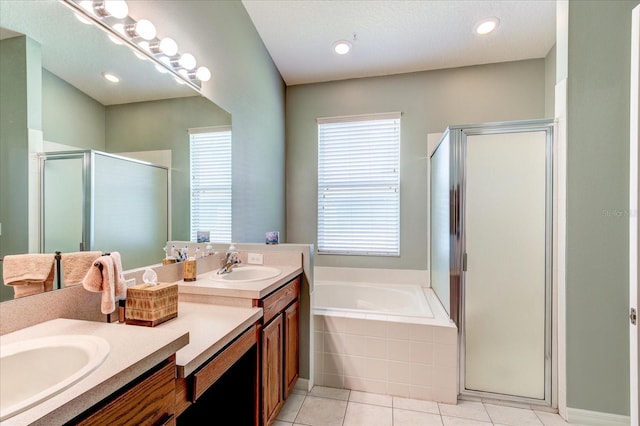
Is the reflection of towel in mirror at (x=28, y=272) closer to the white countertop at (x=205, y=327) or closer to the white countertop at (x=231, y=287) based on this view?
the white countertop at (x=205, y=327)

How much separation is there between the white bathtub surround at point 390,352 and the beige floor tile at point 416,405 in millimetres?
29

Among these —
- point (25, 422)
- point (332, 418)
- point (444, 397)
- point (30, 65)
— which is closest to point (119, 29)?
point (30, 65)

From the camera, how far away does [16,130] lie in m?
0.87

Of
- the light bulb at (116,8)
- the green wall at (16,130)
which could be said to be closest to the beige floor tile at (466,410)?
the green wall at (16,130)

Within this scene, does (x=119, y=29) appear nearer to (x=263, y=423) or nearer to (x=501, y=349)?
(x=263, y=423)

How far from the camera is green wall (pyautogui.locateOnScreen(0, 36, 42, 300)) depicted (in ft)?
2.76

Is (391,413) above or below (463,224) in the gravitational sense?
below

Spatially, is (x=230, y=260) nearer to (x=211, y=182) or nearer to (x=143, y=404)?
(x=211, y=182)

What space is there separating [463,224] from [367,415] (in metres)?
1.45

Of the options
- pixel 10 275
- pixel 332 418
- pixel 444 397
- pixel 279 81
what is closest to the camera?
pixel 10 275

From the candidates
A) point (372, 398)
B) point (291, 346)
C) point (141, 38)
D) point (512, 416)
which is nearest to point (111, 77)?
point (141, 38)

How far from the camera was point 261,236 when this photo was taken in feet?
8.61

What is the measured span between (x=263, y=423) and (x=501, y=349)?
5.56 ft

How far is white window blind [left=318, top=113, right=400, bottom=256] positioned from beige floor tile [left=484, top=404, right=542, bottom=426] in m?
1.50
